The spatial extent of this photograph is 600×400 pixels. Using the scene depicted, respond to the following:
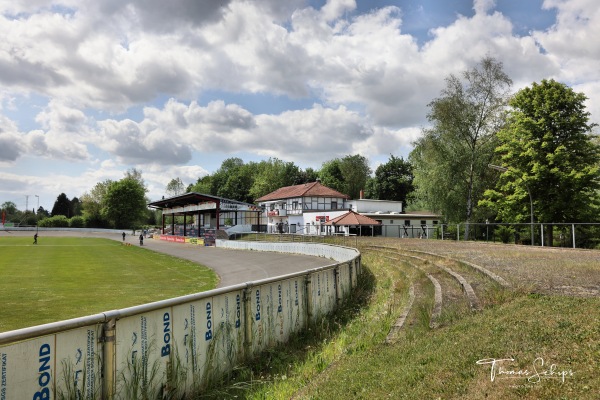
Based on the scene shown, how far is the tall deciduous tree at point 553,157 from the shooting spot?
28.7m

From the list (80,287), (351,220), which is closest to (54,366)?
(80,287)

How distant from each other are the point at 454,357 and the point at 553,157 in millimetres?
28541

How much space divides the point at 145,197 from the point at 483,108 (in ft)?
346

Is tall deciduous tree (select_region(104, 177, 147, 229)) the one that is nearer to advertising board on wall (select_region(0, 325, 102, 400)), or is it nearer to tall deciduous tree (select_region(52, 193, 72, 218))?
tall deciduous tree (select_region(52, 193, 72, 218))

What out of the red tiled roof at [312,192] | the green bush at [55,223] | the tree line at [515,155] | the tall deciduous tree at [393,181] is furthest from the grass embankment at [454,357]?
the green bush at [55,223]

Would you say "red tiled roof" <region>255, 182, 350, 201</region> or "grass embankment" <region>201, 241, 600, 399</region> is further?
"red tiled roof" <region>255, 182, 350, 201</region>

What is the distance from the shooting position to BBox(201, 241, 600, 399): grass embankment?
4.22m

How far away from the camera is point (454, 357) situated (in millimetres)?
5133

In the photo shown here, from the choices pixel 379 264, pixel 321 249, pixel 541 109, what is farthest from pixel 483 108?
pixel 379 264

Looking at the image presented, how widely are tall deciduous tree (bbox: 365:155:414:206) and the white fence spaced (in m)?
79.8

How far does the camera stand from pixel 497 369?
4.58m

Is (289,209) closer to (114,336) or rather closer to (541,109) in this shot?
(541,109)

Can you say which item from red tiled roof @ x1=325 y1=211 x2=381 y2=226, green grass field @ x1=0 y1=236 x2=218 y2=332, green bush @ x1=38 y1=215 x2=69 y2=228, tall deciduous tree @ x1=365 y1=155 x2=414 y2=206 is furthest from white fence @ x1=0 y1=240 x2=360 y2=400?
green bush @ x1=38 y1=215 x2=69 y2=228

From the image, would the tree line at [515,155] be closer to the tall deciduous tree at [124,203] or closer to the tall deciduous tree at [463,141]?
the tall deciduous tree at [463,141]
